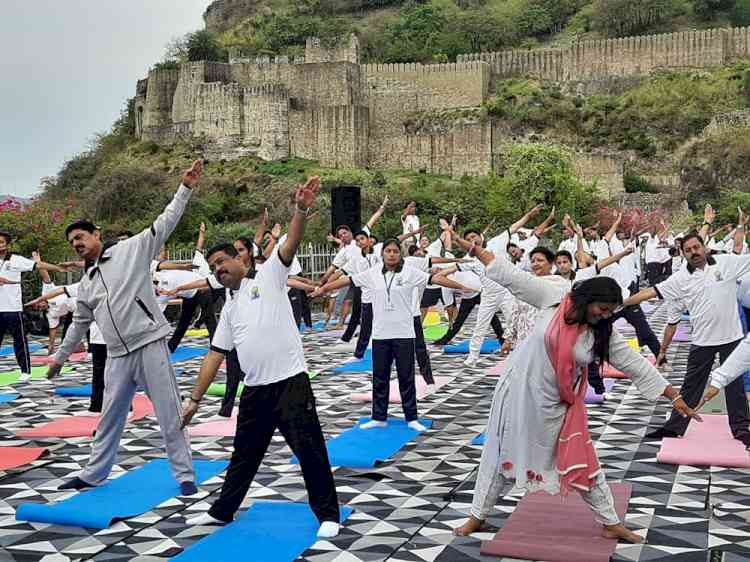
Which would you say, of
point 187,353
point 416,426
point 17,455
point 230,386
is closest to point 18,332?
point 187,353

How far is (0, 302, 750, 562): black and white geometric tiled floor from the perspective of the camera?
21.7 ft

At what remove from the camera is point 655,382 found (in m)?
6.52

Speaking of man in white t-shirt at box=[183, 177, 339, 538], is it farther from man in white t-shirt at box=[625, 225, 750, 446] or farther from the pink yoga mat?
man in white t-shirt at box=[625, 225, 750, 446]

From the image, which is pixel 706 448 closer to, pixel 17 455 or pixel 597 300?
pixel 597 300

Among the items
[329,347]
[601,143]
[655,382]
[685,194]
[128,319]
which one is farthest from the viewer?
[601,143]

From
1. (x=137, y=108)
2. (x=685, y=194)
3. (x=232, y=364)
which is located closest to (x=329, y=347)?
(x=232, y=364)

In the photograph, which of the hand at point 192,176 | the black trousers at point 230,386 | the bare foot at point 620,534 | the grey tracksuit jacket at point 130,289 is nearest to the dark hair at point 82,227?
the grey tracksuit jacket at point 130,289

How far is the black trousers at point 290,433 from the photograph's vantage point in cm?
689

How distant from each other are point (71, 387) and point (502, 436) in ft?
25.5

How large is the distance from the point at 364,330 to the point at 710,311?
675cm

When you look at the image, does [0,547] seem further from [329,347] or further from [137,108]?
[137,108]

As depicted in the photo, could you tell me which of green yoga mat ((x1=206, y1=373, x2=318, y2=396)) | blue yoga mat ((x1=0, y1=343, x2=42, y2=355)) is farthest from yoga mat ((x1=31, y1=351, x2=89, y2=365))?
green yoga mat ((x1=206, y1=373, x2=318, y2=396))

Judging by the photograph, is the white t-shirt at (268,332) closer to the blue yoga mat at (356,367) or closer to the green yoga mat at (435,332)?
the blue yoga mat at (356,367)

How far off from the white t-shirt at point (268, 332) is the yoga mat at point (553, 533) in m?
1.57
